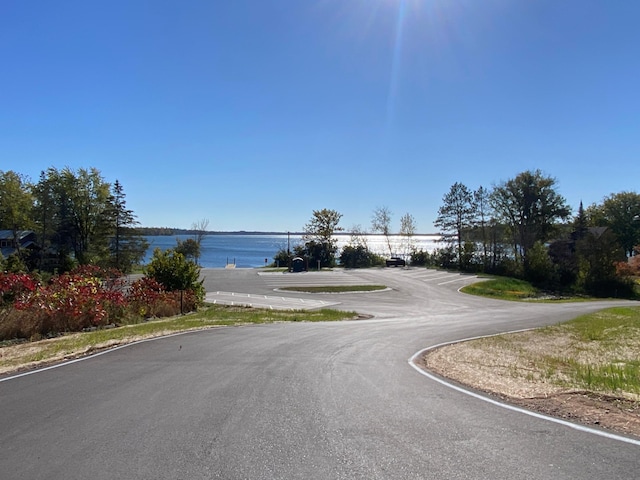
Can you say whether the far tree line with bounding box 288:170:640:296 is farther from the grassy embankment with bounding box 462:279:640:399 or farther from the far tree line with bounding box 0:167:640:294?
the grassy embankment with bounding box 462:279:640:399

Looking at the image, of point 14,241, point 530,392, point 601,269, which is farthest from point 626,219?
point 14,241

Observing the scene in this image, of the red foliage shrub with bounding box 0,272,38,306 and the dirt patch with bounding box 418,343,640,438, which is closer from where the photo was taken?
the dirt patch with bounding box 418,343,640,438

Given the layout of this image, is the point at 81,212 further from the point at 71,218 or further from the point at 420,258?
the point at 420,258

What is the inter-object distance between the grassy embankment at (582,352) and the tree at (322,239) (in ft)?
141

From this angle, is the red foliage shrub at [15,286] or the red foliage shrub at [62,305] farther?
the red foliage shrub at [15,286]

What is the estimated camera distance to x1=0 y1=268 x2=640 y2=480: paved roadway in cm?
402

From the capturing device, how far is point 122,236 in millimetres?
58281

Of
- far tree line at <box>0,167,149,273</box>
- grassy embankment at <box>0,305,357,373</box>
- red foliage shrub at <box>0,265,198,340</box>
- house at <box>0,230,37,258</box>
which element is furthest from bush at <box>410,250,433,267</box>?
house at <box>0,230,37,258</box>

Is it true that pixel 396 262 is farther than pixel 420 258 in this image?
No

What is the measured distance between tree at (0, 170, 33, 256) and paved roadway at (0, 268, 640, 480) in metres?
53.9

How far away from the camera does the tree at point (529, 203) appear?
61.2 meters

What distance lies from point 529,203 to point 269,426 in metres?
64.4

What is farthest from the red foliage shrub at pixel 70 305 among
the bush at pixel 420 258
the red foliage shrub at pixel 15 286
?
the bush at pixel 420 258

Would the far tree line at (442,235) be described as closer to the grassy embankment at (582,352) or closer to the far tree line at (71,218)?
the far tree line at (71,218)
